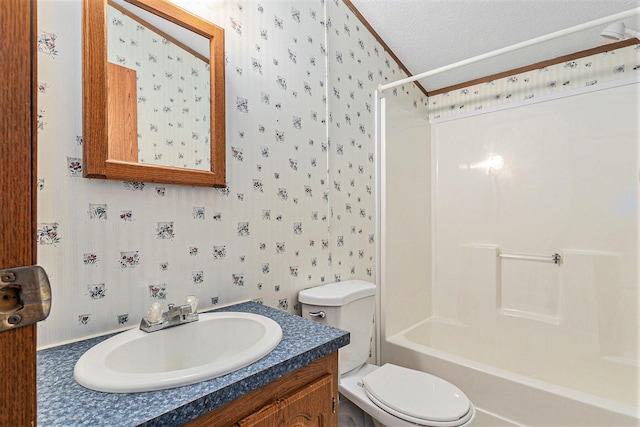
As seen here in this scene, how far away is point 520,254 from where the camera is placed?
224 cm

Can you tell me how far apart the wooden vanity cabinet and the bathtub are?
1.13m

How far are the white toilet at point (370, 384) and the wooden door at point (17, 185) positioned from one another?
4.01ft

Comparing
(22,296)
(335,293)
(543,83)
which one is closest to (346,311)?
(335,293)

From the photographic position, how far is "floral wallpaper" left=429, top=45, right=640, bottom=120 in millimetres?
1936

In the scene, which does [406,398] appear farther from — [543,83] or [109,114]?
[543,83]

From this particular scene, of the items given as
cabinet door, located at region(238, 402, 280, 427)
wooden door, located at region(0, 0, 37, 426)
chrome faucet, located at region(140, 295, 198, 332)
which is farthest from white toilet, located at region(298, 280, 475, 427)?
wooden door, located at region(0, 0, 37, 426)

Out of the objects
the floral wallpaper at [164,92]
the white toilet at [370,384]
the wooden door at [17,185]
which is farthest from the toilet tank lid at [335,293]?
the wooden door at [17,185]

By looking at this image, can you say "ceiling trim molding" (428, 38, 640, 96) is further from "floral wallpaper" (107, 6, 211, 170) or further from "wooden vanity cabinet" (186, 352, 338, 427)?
"wooden vanity cabinet" (186, 352, 338, 427)

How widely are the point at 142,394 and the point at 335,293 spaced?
3.17ft

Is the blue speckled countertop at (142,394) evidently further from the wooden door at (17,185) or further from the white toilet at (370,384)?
the white toilet at (370,384)

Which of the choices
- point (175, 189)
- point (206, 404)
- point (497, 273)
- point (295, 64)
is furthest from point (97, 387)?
point (497, 273)

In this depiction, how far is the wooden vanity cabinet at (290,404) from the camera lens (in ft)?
2.36

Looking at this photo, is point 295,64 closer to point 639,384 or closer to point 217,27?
point 217,27

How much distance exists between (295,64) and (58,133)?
1.02 metres
